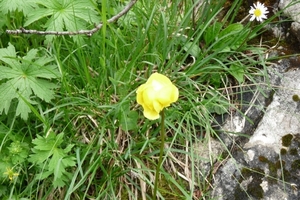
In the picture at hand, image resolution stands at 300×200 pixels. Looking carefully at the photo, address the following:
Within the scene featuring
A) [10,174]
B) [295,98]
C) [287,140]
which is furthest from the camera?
[295,98]

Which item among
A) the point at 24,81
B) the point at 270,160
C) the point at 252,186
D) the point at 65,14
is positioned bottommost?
the point at 252,186

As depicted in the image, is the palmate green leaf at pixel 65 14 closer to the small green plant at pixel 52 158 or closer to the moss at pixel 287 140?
the small green plant at pixel 52 158

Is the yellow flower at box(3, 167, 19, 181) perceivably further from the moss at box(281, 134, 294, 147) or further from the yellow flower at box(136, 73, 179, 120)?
the moss at box(281, 134, 294, 147)

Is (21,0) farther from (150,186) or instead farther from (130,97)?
(150,186)

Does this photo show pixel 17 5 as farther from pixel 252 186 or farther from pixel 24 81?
pixel 252 186

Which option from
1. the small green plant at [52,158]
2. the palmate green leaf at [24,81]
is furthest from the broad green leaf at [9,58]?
the small green plant at [52,158]

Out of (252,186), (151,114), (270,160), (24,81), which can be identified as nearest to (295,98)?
(270,160)

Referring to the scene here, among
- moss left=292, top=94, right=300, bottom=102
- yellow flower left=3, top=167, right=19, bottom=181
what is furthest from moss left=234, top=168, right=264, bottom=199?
yellow flower left=3, top=167, right=19, bottom=181
